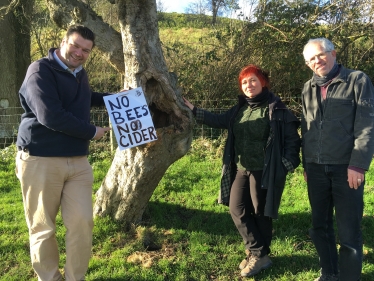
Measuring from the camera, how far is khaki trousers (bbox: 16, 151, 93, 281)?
3.00m

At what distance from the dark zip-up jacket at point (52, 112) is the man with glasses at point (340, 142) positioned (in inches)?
77.9

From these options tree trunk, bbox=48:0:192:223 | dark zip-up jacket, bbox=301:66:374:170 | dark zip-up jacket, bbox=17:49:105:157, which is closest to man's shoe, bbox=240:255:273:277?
dark zip-up jacket, bbox=301:66:374:170

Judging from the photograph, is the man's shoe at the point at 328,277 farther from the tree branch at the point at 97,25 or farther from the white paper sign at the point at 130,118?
the tree branch at the point at 97,25

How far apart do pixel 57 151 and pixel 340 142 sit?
2390mm

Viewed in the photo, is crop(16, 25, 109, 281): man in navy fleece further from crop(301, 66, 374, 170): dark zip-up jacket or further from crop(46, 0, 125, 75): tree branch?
crop(301, 66, 374, 170): dark zip-up jacket

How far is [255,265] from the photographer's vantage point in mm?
3582

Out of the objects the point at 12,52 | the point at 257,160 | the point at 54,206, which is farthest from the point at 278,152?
the point at 12,52

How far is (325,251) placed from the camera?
132 inches

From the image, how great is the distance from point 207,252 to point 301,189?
2.41m

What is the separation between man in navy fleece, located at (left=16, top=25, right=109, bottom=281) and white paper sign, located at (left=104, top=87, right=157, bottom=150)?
299mm

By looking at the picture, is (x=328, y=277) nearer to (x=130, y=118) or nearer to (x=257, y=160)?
(x=257, y=160)

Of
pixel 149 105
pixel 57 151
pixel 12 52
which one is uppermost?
pixel 12 52

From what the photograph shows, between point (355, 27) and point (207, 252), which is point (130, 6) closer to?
point (207, 252)

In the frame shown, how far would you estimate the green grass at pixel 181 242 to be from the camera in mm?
3637
